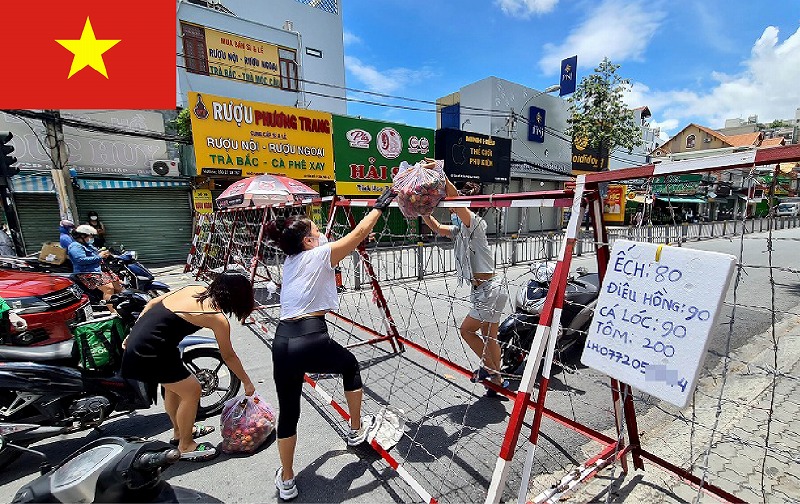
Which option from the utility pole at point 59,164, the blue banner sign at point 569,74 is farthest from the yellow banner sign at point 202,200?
the blue banner sign at point 569,74

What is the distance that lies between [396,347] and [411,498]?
232 cm

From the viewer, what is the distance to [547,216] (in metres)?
24.5

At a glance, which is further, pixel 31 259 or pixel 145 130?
pixel 145 130

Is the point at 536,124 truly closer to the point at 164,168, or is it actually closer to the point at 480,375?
the point at 164,168

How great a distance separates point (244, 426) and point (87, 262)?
5.29 m

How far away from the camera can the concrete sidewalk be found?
2.29 m

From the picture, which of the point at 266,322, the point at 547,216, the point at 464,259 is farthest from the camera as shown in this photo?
the point at 547,216

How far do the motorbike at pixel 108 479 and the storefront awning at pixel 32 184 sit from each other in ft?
40.4

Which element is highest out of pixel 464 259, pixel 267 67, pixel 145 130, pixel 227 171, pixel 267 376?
pixel 267 67

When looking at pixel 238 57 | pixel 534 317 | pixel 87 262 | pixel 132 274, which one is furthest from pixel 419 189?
pixel 238 57

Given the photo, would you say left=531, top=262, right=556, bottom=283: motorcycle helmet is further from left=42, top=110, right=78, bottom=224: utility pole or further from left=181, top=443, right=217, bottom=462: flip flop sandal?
A: left=42, top=110, right=78, bottom=224: utility pole

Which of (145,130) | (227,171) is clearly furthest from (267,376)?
(145,130)

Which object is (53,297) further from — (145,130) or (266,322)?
(145,130)

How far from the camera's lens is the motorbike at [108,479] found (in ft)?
4.85
